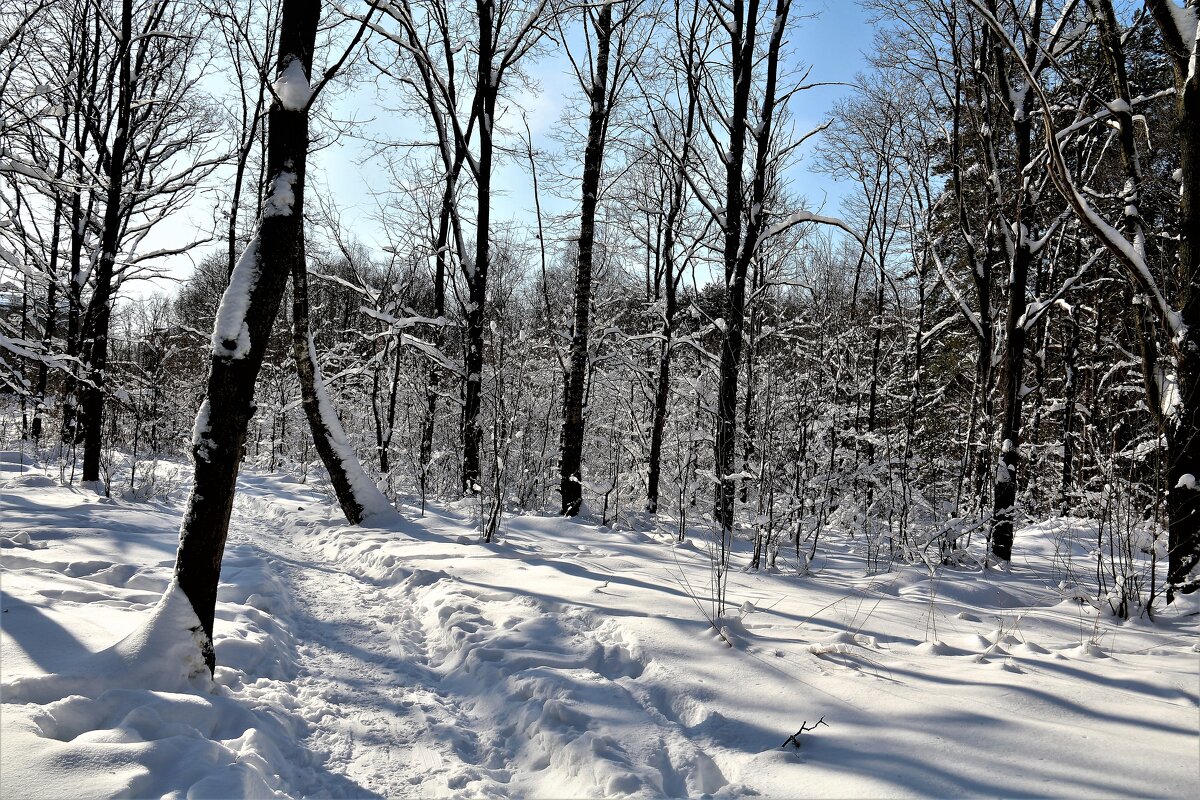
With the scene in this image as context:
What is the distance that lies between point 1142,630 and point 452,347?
763 inches

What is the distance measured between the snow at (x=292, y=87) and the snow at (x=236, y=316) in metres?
0.90

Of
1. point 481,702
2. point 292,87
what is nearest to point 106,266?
point 292,87

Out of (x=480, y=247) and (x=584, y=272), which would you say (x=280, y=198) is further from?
(x=480, y=247)

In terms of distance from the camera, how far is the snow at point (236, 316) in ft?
11.1

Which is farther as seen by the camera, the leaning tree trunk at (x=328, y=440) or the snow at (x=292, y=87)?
the leaning tree trunk at (x=328, y=440)

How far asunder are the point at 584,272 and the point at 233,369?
23.3ft

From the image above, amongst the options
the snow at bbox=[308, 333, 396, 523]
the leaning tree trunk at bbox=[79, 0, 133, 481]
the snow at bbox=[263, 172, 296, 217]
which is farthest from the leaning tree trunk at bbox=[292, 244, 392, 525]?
the snow at bbox=[263, 172, 296, 217]

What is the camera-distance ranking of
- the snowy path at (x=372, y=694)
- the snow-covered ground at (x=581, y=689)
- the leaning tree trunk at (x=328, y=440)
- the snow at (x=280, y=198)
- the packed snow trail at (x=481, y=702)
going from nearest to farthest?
1. the snow-covered ground at (x=581, y=689)
2. the packed snow trail at (x=481, y=702)
3. the snowy path at (x=372, y=694)
4. the snow at (x=280, y=198)
5. the leaning tree trunk at (x=328, y=440)

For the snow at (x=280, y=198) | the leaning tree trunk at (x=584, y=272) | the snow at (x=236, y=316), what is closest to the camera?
the snow at (x=236, y=316)

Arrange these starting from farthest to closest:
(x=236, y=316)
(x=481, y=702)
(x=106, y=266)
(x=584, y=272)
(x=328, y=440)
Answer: (x=106, y=266) < (x=584, y=272) < (x=328, y=440) < (x=481, y=702) < (x=236, y=316)

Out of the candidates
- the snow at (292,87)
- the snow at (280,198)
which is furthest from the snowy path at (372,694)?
the snow at (292,87)

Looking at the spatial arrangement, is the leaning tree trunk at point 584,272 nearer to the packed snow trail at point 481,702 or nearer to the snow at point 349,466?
the snow at point 349,466

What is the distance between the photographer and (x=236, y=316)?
3.39 metres

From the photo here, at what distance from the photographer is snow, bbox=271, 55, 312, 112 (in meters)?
3.57
